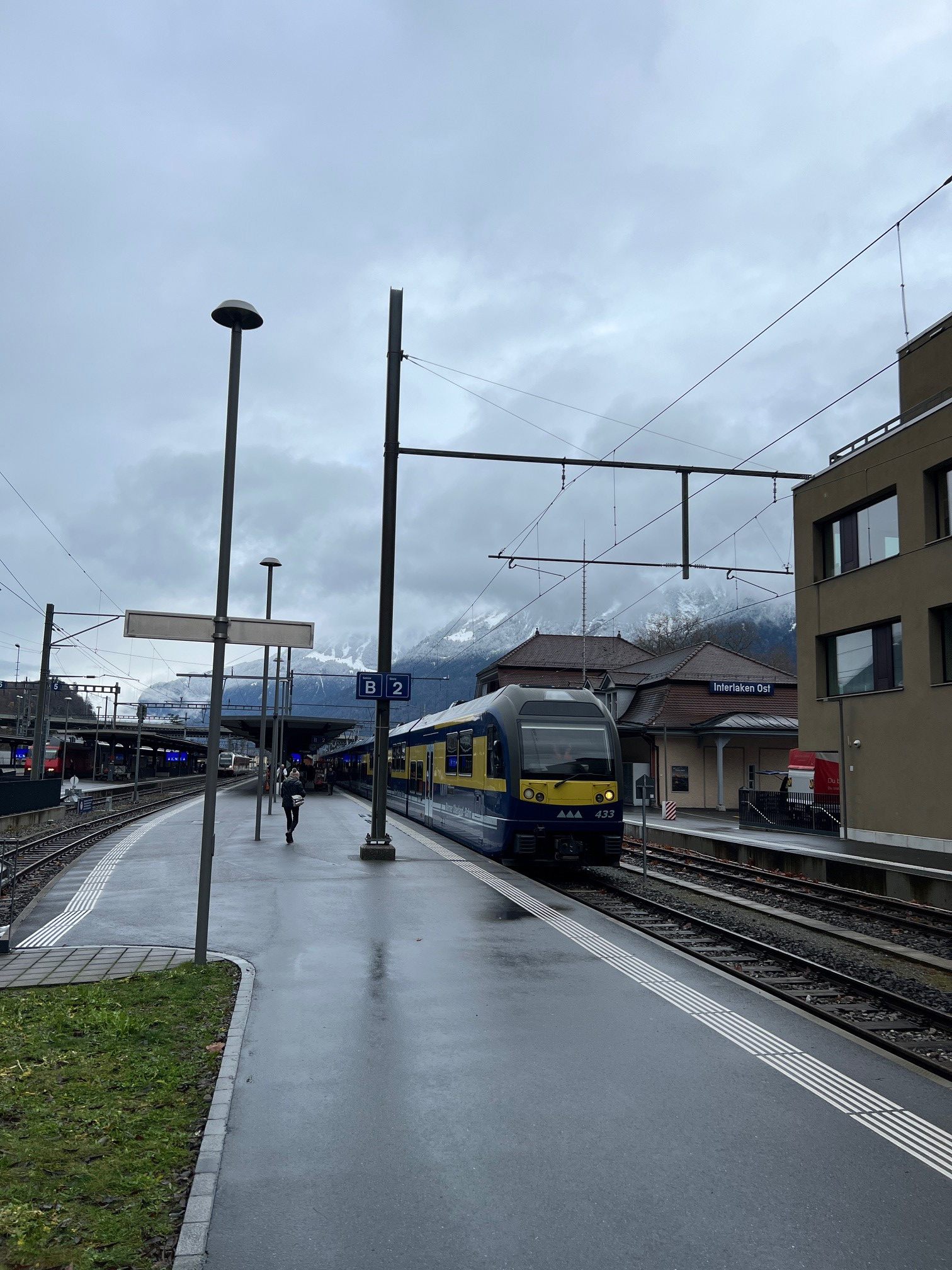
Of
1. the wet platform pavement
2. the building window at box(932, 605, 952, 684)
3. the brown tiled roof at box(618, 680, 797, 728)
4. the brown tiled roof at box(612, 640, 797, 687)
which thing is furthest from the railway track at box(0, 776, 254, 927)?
the brown tiled roof at box(612, 640, 797, 687)

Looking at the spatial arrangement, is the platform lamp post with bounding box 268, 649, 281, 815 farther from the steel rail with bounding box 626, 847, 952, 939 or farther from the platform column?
the platform column

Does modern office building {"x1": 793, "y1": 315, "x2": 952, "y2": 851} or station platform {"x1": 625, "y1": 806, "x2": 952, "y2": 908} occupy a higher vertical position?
modern office building {"x1": 793, "y1": 315, "x2": 952, "y2": 851}

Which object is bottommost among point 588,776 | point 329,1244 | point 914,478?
point 329,1244

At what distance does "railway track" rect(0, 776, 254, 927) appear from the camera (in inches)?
503

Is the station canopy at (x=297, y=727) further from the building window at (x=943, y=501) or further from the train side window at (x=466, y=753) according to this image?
the building window at (x=943, y=501)

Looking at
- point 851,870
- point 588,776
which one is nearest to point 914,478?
point 851,870

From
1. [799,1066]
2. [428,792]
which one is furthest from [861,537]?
[799,1066]

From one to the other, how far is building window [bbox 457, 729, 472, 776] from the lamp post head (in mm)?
11087

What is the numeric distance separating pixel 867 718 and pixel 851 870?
303 inches

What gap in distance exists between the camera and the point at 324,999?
7.77 metres

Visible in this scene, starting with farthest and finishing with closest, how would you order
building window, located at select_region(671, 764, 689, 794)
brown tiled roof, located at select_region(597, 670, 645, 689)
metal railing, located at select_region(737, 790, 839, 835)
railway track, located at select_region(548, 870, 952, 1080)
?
brown tiled roof, located at select_region(597, 670, 645, 689), building window, located at select_region(671, 764, 689, 794), metal railing, located at select_region(737, 790, 839, 835), railway track, located at select_region(548, 870, 952, 1080)

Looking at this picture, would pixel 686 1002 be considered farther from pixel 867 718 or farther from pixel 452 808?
pixel 867 718

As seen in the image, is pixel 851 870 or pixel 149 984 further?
pixel 851 870

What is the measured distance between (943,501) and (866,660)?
472 cm
